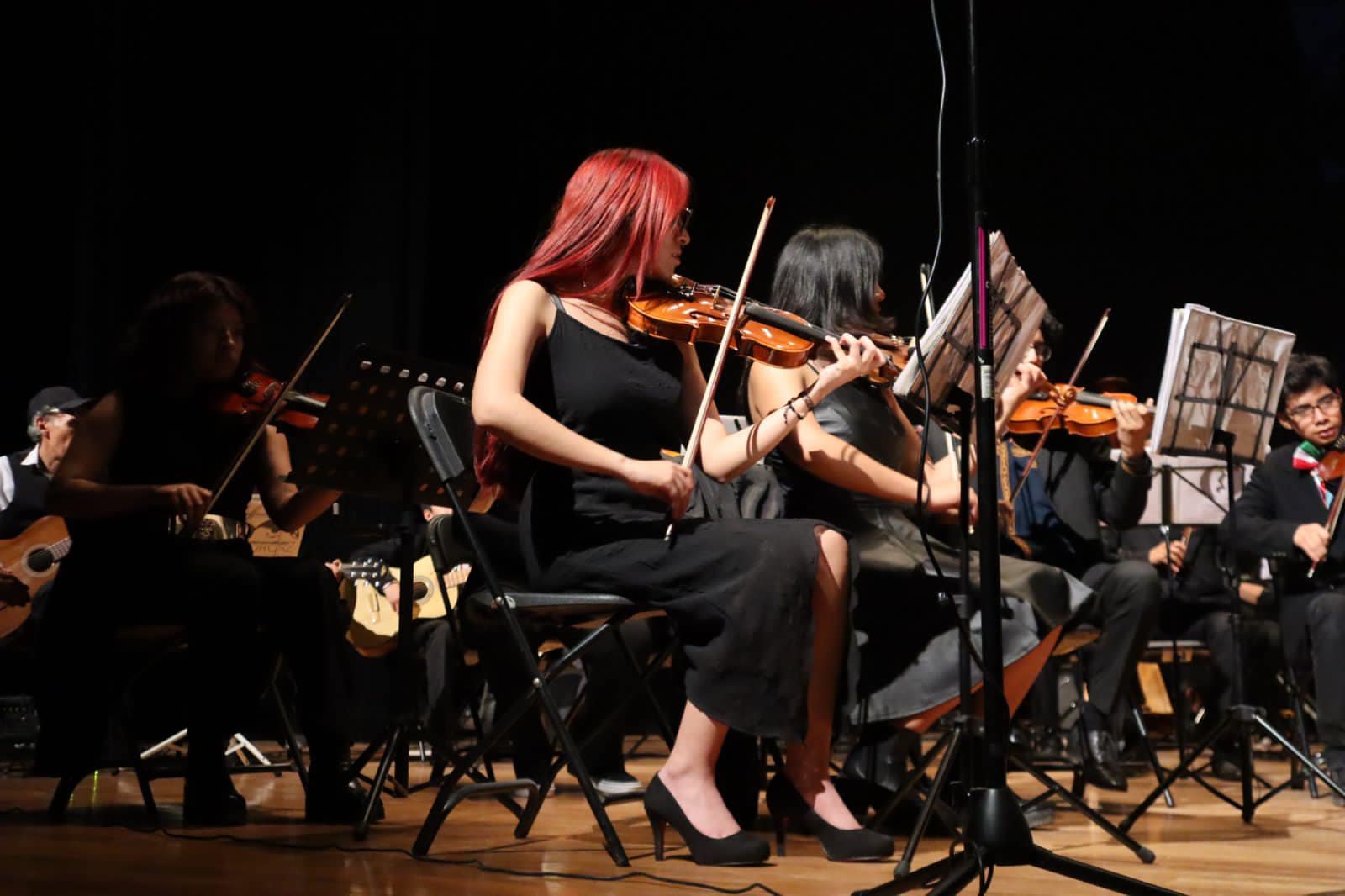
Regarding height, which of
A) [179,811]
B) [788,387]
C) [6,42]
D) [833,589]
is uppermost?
[6,42]

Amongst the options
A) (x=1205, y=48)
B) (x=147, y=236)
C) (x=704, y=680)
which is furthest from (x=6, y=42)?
(x=1205, y=48)

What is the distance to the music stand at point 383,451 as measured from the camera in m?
2.59

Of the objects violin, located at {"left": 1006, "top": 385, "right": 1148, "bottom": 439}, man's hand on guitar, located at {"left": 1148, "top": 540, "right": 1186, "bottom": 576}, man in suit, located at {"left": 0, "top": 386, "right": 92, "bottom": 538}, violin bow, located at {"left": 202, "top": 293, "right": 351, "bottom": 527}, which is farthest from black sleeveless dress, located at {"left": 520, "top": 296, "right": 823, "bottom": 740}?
man's hand on guitar, located at {"left": 1148, "top": 540, "right": 1186, "bottom": 576}

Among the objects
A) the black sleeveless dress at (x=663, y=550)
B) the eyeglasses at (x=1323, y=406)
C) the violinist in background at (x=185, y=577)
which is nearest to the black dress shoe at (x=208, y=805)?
the violinist in background at (x=185, y=577)

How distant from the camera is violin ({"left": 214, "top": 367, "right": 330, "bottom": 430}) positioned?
119 inches

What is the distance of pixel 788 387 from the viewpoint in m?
2.52

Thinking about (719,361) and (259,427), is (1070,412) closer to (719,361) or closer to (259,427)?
(719,361)

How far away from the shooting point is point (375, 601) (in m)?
4.45

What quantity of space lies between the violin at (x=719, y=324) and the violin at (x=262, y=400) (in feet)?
3.20

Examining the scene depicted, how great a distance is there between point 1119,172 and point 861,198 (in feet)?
3.33

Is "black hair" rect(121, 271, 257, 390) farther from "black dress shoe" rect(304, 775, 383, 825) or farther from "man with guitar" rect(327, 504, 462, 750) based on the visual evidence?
"man with guitar" rect(327, 504, 462, 750)

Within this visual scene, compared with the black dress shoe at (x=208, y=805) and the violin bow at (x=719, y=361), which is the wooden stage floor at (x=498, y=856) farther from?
the violin bow at (x=719, y=361)

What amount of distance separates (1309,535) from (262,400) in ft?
9.56

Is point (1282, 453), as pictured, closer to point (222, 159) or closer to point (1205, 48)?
point (1205, 48)
